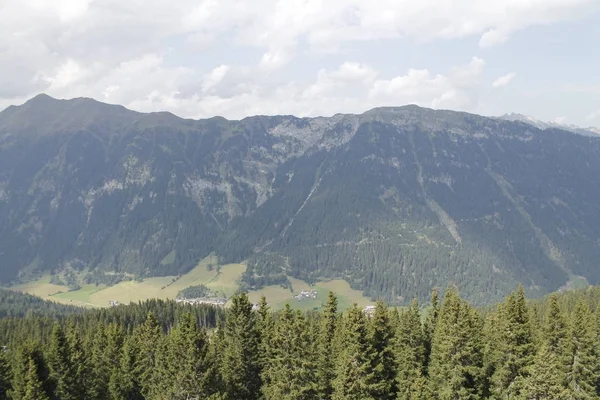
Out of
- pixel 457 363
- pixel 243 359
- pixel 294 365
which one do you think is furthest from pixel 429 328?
pixel 243 359

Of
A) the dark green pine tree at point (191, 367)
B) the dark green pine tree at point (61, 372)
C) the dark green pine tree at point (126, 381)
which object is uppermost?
the dark green pine tree at point (191, 367)

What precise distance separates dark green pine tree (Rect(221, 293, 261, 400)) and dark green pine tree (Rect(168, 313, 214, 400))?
9947 mm

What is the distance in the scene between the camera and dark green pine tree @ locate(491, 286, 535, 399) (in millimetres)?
59062

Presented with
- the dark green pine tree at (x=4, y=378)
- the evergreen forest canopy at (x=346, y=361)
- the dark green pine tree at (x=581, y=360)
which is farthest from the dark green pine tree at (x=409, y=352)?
the dark green pine tree at (x=4, y=378)

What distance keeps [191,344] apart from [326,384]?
1805 centimetres

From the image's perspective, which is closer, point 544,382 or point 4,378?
point 544,382

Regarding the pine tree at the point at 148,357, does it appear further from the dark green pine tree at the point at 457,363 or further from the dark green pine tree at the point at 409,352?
the dark green pine tree at the point at 457,363

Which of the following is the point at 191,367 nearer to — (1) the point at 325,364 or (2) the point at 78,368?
(1) the point at 325,364

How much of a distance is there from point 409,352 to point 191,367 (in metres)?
28.6

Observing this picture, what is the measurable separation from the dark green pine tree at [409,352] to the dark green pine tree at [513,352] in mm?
9388

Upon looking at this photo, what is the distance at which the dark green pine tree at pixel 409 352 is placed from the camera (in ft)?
208

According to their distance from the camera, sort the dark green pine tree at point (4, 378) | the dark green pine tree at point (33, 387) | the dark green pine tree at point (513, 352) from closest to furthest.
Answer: the dark green pine tree at point (513, 352) → the dark green pine tree at point (33, 387) → the dark green pine tree at point (4, 378)

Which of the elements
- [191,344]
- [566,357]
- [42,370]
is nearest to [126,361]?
[42,370]

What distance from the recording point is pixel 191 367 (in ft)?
198
